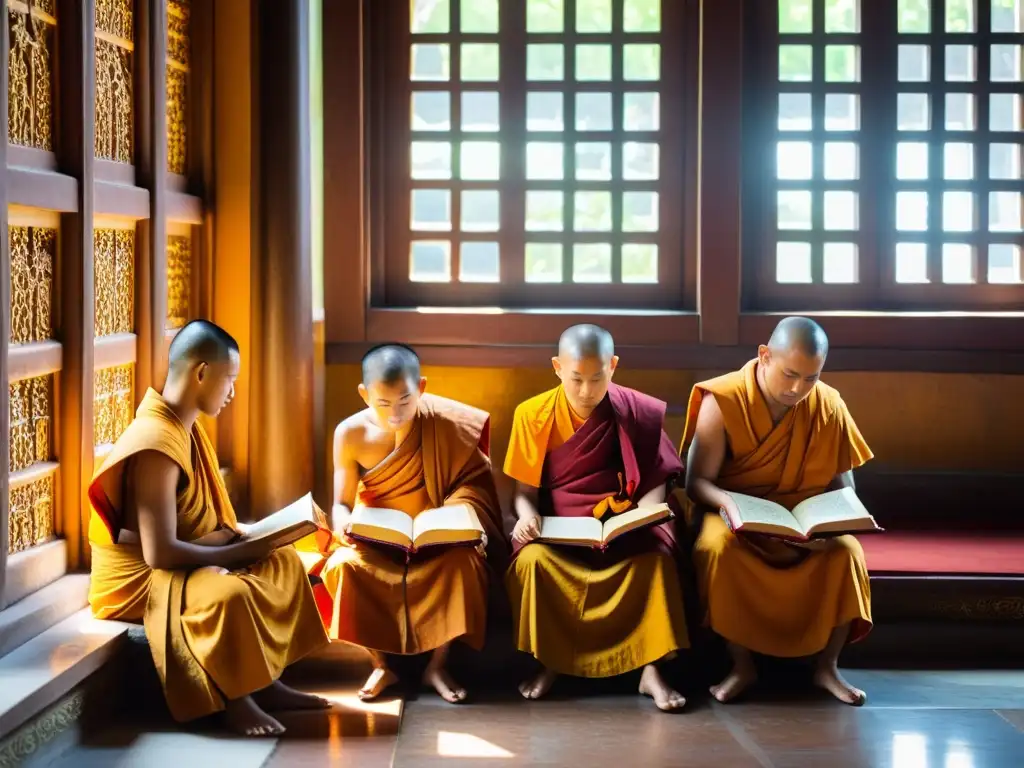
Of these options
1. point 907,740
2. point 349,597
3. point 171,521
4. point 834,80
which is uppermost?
point 834,80

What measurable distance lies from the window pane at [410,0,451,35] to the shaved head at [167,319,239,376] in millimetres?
2624

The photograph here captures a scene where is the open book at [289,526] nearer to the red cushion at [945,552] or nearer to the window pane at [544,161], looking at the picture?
the red cushion at [945,552]

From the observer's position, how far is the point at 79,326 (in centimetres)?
427

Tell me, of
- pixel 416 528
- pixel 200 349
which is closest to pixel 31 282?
pixel 200 349

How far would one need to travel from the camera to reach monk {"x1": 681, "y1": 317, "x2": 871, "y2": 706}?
4.61 metres

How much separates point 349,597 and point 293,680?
1.52 ft

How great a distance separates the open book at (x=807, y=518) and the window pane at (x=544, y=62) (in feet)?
8.49

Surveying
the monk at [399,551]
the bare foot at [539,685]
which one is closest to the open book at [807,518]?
the bare foot at [539,685]

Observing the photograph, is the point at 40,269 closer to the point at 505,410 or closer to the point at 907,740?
the point at 505,410

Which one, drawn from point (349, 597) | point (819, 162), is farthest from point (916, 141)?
point (349, 597)

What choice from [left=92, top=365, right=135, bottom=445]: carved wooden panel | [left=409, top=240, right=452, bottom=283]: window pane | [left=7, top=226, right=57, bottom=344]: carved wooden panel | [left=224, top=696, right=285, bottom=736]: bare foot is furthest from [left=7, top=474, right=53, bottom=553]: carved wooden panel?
[left=409, top=240, right=452, bottom=283]: window pane

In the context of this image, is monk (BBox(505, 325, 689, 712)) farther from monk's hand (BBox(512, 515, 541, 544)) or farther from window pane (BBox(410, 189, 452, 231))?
window pane (BBox(410, 189, 452, 231))

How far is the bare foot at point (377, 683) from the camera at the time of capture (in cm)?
449

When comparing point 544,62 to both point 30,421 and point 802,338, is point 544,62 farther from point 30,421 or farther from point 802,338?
point 30,421
